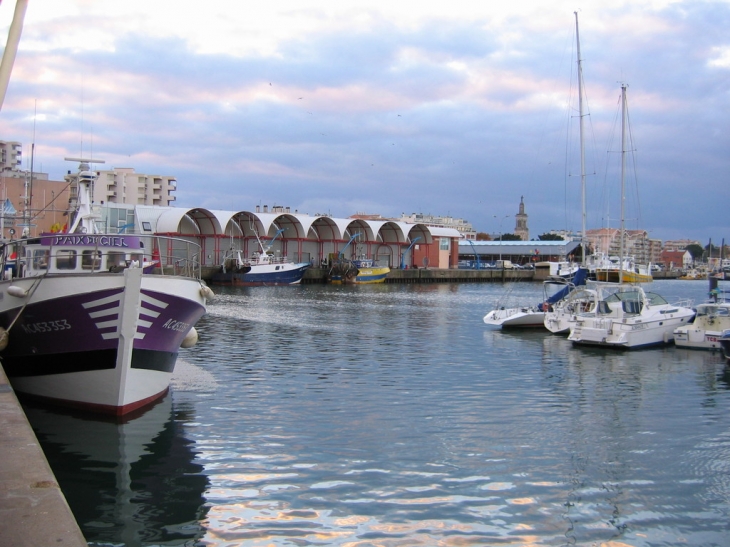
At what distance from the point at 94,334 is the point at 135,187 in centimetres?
12350

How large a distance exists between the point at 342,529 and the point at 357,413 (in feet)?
20.2

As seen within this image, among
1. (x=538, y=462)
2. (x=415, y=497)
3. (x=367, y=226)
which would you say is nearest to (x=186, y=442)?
(x=415, y=497)

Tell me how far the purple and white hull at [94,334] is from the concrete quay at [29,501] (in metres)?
3.99

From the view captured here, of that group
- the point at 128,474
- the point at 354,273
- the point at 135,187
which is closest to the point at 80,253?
the point at 128,474

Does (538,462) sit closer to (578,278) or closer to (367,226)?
(578,278)

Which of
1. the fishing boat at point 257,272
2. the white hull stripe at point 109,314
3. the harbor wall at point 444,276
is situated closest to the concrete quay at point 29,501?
the white hull stripe at point 109,314

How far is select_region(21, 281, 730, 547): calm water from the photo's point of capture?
8914mm

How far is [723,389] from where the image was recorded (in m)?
18.9

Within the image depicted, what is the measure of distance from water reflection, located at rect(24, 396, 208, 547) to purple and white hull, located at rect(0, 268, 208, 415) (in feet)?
1.82

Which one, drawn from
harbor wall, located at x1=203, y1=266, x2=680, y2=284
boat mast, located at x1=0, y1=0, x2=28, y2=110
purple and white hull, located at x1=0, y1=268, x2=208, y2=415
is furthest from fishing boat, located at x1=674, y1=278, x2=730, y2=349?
harbor wall, located at x1=203, y1=266, x2=680, y2=284

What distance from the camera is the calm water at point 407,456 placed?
891cm

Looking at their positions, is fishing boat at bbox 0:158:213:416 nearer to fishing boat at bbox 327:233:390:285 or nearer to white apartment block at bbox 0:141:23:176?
fishing boat at bbox 327:233:390:285

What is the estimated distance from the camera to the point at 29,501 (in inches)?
263

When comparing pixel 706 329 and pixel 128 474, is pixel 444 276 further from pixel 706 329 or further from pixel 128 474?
pixel 128 474
